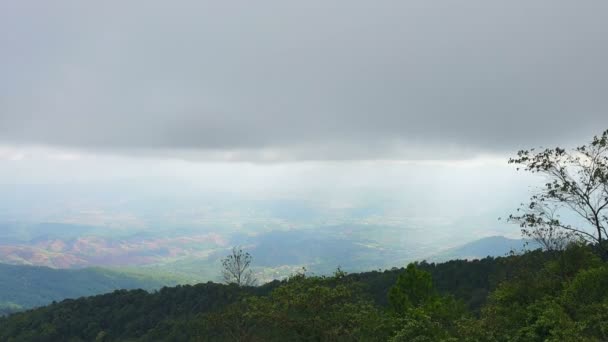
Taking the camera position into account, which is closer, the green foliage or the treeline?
the treeline

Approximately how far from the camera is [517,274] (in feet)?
129

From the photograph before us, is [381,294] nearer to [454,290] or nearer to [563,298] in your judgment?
[454,290]

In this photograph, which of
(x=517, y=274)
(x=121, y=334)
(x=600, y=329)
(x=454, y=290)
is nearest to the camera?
(x=600, y=329)

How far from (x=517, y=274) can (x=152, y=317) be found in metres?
114

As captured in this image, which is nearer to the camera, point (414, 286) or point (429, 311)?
point (429, 311)

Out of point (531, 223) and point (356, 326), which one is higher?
point (531, 223)

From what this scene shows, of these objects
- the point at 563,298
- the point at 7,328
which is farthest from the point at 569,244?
the point at 7,328

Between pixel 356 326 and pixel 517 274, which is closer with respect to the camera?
pixel 356 326

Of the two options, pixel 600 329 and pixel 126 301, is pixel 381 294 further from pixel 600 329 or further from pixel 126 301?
pixel 600 329

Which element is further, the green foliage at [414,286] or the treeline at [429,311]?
the green foliage at [414,286]

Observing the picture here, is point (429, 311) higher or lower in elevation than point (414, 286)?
lower

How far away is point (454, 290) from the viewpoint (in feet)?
323

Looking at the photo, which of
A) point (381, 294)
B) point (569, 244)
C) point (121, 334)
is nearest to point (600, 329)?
point (569, 244)

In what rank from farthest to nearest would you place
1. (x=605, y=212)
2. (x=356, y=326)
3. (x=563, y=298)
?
(x=605, y=212)
(x=356, y=326)
(x=563, y=298)
